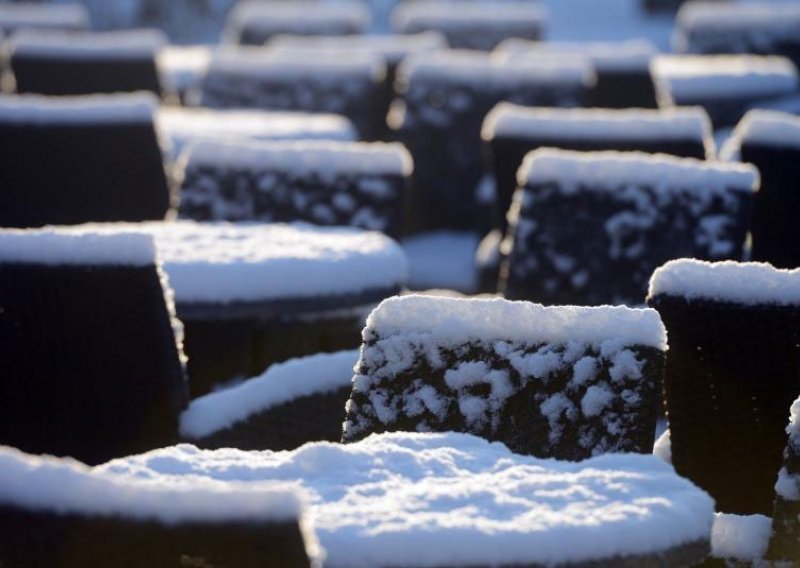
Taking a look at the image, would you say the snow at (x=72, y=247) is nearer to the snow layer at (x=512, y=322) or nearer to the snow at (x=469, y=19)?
the snow layer at (x=512, y=322)

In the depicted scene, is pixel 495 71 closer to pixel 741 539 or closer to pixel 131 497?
pixel 741 539

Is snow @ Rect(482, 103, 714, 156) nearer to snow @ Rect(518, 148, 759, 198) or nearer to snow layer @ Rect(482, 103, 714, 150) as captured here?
snow layer @ Rect(482, 103, 714, 150)

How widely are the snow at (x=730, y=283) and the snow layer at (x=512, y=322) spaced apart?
0.47 metres

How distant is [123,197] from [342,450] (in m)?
3.15

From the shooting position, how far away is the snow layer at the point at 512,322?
2418mm

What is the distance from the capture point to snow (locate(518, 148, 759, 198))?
4.21 meters

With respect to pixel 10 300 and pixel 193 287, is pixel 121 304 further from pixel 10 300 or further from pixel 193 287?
pixel 193 287

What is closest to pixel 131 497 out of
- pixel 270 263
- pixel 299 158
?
pixel 270 263

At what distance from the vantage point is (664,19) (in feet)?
59.1

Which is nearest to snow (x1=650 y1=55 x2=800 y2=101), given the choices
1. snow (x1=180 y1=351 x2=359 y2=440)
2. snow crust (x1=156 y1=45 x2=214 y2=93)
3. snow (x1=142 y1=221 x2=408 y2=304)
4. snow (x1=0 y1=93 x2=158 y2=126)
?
snow crust (x1=156 y1=45 x2=214 y2=93)

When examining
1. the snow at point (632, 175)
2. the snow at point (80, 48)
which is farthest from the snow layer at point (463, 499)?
the snow at point (80, 48)

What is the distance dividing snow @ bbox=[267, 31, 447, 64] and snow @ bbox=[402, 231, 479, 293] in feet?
5.39

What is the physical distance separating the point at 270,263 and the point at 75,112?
1.37m

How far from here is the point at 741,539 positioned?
2.46 m
